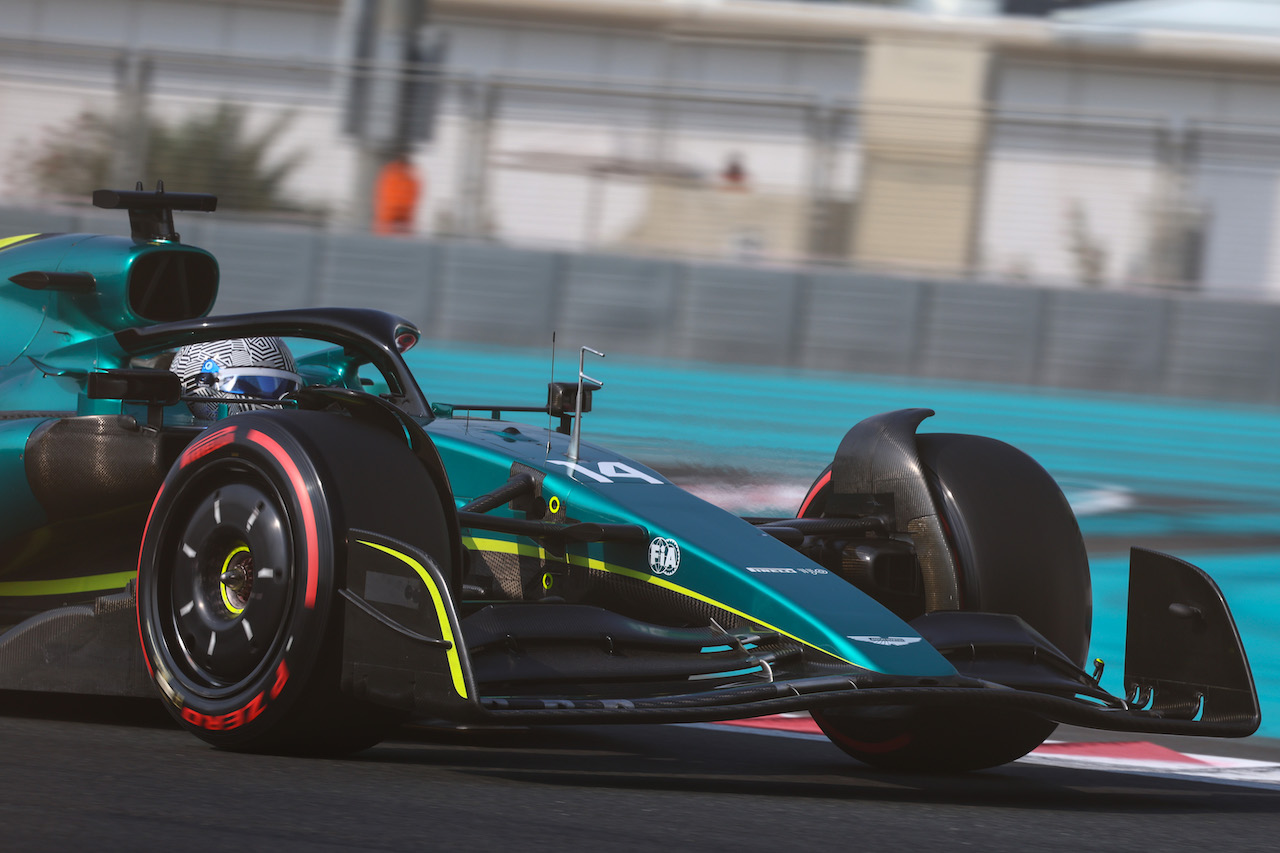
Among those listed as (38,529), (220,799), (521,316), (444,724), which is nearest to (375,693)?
(220,799)

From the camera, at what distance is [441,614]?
367cm

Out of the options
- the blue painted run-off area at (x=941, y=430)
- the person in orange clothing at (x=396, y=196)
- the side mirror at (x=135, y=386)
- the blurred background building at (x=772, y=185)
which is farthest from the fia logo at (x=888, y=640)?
the person in orange clothing at (x=396, y=196)

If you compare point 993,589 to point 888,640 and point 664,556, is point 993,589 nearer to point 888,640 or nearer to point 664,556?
point 888,640

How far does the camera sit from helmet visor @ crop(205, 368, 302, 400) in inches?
200

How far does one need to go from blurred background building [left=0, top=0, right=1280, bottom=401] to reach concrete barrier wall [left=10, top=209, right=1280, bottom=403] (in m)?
0.01

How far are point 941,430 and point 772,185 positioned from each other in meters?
1.63

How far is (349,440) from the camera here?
4.00 metres

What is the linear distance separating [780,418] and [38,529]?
5.36 metres

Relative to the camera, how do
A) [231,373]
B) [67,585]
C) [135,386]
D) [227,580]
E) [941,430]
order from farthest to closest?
1. [941,430]
2. [231,373]
3. [67,585]
4. [135,386]
5. [227,580]

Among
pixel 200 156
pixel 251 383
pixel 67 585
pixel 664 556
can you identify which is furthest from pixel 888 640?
pixel 200 156

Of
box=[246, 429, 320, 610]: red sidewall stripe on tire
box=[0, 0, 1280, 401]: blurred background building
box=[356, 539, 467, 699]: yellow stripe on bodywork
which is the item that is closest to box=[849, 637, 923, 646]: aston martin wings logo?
box=[356, 539, 467, 699]: yellow stripe on bodywork

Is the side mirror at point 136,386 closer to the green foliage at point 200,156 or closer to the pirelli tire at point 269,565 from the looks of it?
the pirelli tire at point 269,565

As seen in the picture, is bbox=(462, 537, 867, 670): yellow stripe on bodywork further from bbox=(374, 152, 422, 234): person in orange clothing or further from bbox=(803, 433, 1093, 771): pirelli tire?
bbox=(374, 152, 422, 234): person in orange clothing

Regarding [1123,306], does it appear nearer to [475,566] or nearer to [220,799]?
[475,566]
